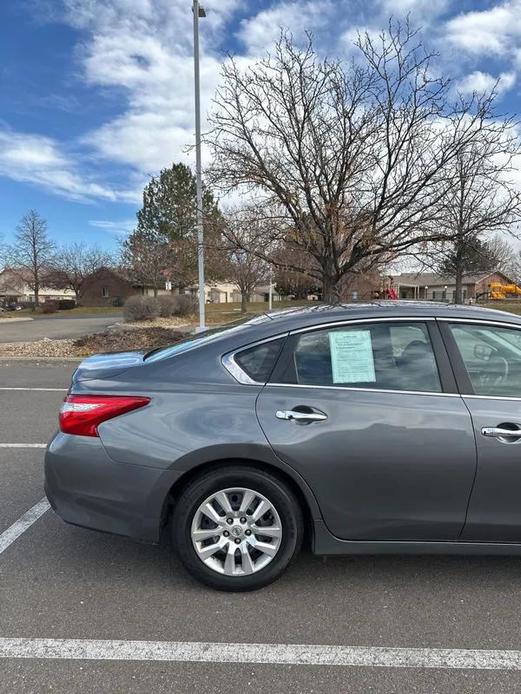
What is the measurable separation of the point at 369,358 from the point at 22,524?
2683 millimetres

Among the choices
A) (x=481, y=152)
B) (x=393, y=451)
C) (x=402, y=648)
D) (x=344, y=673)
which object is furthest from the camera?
(x=481, y=152)

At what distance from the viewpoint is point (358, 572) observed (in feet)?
9.86

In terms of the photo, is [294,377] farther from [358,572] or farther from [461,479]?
[358,572]

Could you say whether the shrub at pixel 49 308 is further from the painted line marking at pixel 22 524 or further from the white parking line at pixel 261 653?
the white parking line at pixel 261 653

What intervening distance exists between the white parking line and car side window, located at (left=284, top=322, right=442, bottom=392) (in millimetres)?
1267

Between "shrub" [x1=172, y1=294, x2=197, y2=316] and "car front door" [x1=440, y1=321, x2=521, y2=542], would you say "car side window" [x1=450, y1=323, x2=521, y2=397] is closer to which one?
"car front door" [x1=440, y1=321, x2=521, y2=542]

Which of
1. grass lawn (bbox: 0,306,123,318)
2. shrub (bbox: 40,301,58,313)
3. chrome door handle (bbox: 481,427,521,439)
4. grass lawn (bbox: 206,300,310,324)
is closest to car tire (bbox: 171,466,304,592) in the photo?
chrome door handle (bbox: 481,427,521,439)

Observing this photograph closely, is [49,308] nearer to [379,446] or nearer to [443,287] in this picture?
[379,446]

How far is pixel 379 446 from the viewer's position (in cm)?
265

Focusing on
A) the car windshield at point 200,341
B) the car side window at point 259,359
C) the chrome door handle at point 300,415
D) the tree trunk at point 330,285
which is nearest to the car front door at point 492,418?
the chrome door handle at point 300,415

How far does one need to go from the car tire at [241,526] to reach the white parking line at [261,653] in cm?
41

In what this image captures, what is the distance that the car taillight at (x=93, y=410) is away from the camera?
280cm

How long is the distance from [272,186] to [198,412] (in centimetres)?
871

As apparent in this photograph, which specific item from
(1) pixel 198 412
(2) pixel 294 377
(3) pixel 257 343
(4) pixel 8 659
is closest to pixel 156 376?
(1) pixel 198 412
